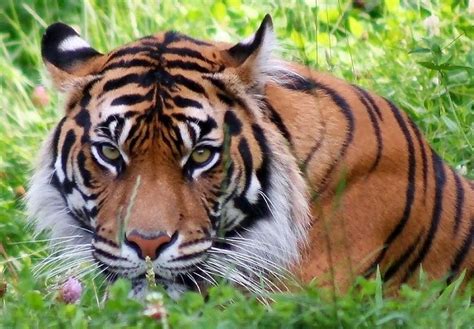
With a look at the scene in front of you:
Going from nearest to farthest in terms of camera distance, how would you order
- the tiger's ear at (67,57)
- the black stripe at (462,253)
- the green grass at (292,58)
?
the green grass at (292,58), the tiger's ear at (67,57), the black stripe at (462,253)

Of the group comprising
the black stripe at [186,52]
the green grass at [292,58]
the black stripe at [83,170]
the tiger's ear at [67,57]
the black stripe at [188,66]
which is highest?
the black stripe at [186,52]

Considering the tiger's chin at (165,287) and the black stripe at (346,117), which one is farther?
the black stripe at (346,117)

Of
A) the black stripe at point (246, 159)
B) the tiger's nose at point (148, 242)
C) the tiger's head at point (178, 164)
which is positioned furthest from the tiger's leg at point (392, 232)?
the tiger's nose at point (148, 242)

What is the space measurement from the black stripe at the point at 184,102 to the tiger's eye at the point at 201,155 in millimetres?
140

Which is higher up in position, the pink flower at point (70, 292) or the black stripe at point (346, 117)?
the black stripe at point (346, 117)

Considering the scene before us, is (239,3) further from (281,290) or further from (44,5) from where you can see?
(281,290)

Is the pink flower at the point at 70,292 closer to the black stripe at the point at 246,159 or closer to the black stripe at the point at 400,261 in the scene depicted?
the black stripe at the point at 246,159

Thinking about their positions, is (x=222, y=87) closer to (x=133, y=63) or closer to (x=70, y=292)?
(x=133, y=63)

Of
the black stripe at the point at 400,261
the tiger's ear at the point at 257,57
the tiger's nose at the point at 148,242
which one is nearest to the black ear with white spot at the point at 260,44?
the tiger's ear at the point at 257,57

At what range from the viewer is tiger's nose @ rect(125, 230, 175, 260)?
13.4 feet

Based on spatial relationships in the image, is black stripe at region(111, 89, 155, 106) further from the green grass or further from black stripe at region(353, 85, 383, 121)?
black stripe at region(353, 85, 383, 121)

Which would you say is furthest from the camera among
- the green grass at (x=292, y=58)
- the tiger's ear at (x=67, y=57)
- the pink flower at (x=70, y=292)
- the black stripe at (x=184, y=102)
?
the tiger's ear at (x=67, y=57)

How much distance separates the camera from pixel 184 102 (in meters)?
4.29

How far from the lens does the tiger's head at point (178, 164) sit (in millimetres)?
4176
